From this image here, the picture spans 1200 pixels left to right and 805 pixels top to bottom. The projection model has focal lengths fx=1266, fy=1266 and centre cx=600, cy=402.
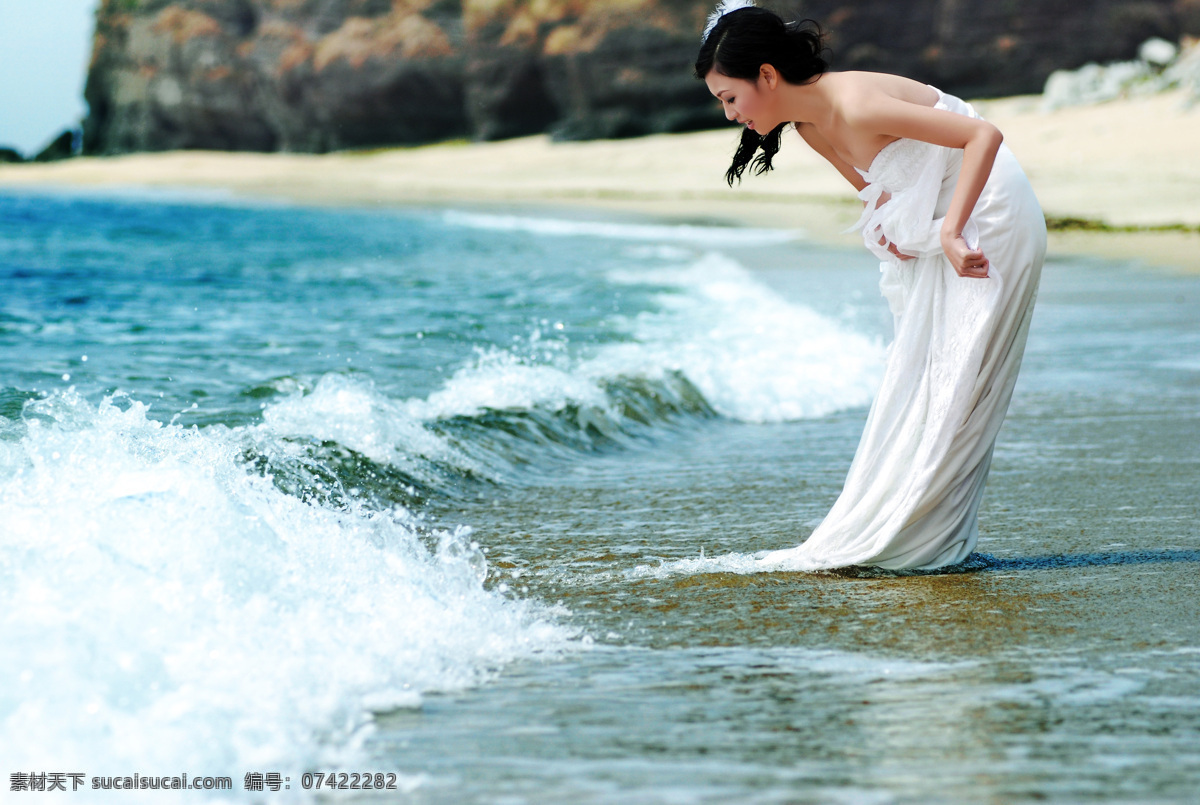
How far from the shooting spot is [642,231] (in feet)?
68.8

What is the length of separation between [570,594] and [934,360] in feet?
3.70

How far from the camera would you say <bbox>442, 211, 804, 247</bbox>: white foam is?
1844 cm

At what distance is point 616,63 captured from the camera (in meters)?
42.7

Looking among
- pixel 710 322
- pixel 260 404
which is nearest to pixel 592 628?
pixel 260 404

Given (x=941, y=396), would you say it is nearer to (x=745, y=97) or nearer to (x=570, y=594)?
(x=745, y=97)

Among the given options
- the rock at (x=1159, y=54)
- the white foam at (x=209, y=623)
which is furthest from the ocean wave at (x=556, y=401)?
the rock at (x=1159, y=54)

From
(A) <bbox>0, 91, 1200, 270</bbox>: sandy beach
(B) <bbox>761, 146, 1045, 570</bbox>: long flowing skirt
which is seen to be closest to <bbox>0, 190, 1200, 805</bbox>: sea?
(B) <bbox>761, 146, 1045, 570</bbox>: long flowing skirt

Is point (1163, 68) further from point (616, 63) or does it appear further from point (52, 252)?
point (52, 252)

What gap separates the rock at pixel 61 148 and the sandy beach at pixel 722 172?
14.4 metres

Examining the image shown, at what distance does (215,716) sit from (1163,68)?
3354cm

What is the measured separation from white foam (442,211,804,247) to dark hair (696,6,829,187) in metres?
14.3

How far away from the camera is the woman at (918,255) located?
10.2ft

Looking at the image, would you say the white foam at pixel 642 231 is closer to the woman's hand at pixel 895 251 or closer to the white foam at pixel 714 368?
the white foam at pixel 714 368

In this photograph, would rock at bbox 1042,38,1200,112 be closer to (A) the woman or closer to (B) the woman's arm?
(A) the woman
